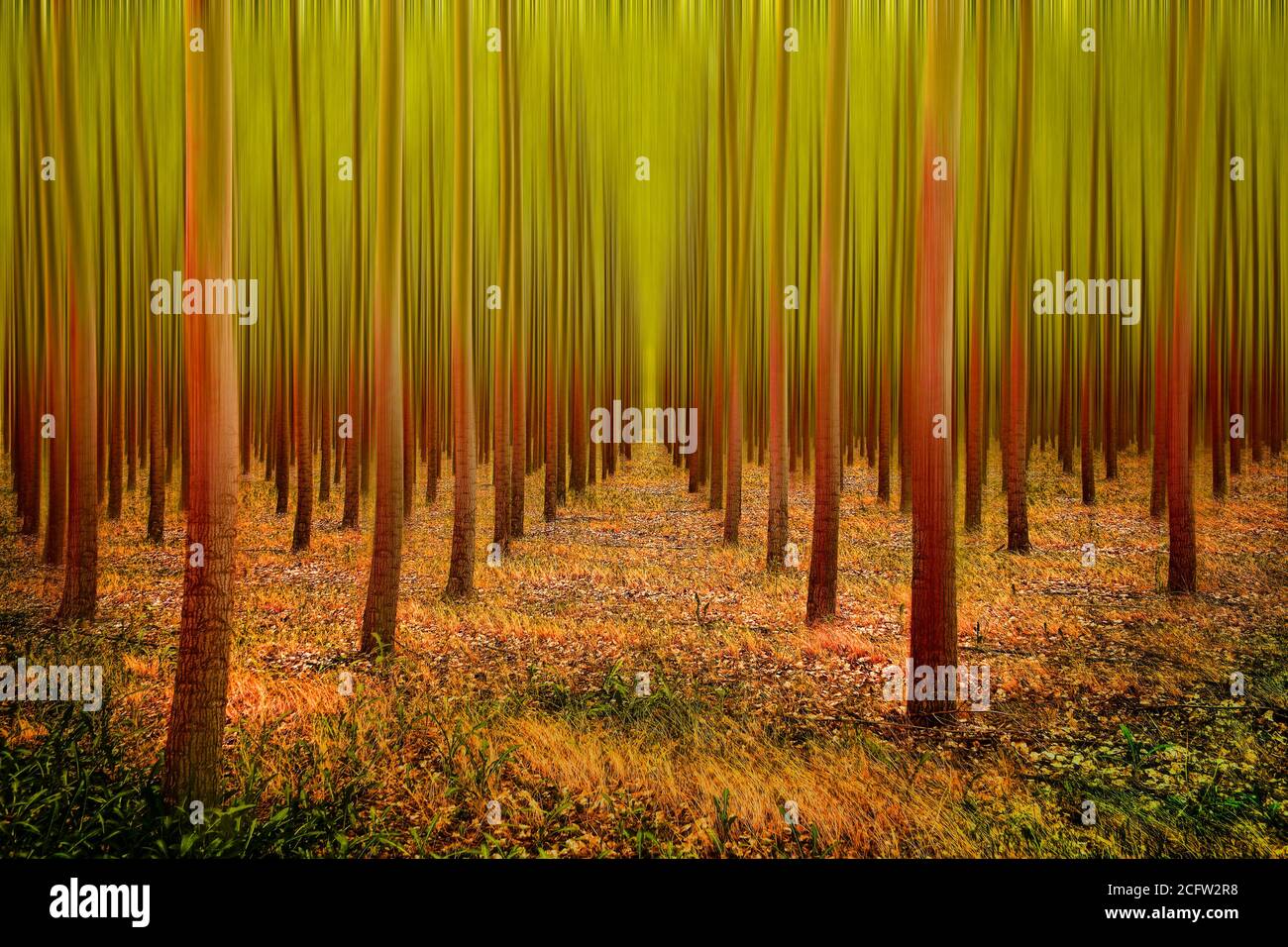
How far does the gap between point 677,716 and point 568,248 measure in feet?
35.8

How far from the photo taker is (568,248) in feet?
48.0

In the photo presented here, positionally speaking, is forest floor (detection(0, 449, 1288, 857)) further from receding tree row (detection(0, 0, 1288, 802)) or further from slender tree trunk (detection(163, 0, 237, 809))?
receding tree row (detection(0, 0, 1288, 802))

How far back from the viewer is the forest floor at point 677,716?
4.29 m

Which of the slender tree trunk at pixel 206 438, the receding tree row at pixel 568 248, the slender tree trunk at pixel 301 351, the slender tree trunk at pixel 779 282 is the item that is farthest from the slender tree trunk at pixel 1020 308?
the slender tree trunk at pixel 301 351

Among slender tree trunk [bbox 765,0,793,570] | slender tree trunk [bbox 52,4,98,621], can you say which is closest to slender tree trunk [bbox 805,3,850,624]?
slender tree trunk [bbox 765,0,793,570]

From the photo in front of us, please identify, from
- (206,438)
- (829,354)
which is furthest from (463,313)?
(206,438)

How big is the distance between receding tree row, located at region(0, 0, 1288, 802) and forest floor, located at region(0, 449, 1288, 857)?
0.57 metres

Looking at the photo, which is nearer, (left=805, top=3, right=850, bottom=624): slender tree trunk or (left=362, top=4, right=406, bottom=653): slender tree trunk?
(left=362, top=4, right=406, bottom=653): slender tree trunk

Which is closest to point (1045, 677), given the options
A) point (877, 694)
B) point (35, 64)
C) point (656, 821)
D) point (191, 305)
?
point (877, 694)

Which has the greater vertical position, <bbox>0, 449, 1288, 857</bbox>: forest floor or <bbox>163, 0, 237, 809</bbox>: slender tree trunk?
<bbox>163, 0, 237, 809</bbox>: slender tree trunk

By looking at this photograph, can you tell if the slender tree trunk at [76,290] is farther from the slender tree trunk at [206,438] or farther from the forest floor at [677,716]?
the slender tree trunk at [206,438]

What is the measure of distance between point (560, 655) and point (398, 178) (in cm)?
456

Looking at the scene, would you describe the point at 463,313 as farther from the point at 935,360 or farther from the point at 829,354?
the point at 935,360

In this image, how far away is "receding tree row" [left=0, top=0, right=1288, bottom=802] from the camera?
5.37 metres
